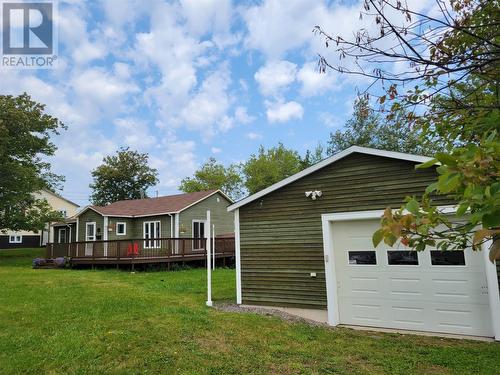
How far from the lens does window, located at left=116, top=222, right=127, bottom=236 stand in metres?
21.2

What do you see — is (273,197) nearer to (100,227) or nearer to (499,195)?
(499,195)

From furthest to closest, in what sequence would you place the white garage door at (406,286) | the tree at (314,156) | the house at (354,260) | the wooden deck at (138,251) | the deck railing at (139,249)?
the tree at (314,156)
the deck railing at (139,249)
the wooden deck at (138,251)
the house at (354,260)
the white garage door at (406,286)

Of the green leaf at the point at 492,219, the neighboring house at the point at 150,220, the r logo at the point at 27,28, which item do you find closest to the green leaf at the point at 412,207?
the green leaf at the point at 492,219

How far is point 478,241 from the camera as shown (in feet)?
4.16

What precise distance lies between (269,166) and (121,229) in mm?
26475

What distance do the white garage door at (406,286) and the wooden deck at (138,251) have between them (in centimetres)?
1076

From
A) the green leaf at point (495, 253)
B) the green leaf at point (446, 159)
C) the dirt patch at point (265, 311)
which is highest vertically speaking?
Result: the green leaf at point (446, 159)

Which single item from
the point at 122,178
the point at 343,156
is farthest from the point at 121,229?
the point at 122,178

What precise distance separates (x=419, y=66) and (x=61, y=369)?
5294 mm

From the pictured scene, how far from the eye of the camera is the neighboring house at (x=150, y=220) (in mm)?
20609

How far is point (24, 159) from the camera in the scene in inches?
862

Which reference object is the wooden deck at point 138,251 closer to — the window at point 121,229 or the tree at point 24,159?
the window at point 121,229

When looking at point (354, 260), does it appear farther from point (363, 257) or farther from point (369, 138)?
point (369, 138)

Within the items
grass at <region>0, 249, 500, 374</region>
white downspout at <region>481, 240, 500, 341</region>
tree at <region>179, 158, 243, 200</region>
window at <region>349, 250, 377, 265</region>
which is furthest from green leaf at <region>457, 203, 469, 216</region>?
tree at <region>179, 158, 243, 200</region>
